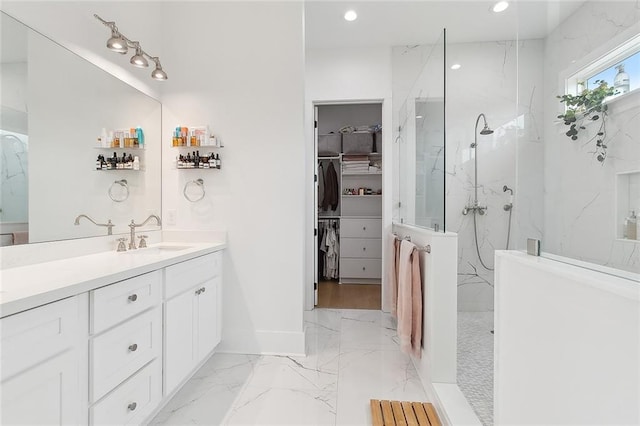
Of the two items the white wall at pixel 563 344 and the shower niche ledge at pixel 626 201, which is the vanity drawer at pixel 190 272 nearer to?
the white wall at pixel 563 344

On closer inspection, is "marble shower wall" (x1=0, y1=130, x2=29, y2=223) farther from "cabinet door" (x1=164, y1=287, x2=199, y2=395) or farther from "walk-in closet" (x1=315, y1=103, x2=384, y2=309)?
"walk-in closet" (x1=315, y1=103, x2=384, y2=309)

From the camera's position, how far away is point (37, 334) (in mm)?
905

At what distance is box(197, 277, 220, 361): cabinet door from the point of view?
1.99m

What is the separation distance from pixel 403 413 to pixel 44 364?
5.24ft

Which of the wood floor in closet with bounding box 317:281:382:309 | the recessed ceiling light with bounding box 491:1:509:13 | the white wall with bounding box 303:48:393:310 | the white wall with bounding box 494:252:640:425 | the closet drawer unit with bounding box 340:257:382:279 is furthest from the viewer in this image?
the closet drawer unit with bounding box 340:257:382:279

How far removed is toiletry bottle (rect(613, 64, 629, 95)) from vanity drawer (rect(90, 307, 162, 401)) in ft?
5.96

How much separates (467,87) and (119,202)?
3512 millimetres

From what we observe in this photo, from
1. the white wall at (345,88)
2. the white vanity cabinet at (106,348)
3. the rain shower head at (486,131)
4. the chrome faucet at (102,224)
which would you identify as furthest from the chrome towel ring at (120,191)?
the rain shower head at (486,131)

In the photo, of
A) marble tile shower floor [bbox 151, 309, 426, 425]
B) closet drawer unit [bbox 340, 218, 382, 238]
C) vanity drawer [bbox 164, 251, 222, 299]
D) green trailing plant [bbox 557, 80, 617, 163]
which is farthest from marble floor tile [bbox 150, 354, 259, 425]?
closet drawer unit [bbox 340, 218, 382, 238]

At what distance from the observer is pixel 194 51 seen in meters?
2.43

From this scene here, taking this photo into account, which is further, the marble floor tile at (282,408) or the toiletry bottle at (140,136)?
the toiletry bottle at (140,136)

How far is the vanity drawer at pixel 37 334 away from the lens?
0.82m

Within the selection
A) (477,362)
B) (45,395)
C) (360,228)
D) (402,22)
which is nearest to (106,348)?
(45,395)

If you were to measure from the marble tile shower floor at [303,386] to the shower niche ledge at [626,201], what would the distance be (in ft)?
4.76
